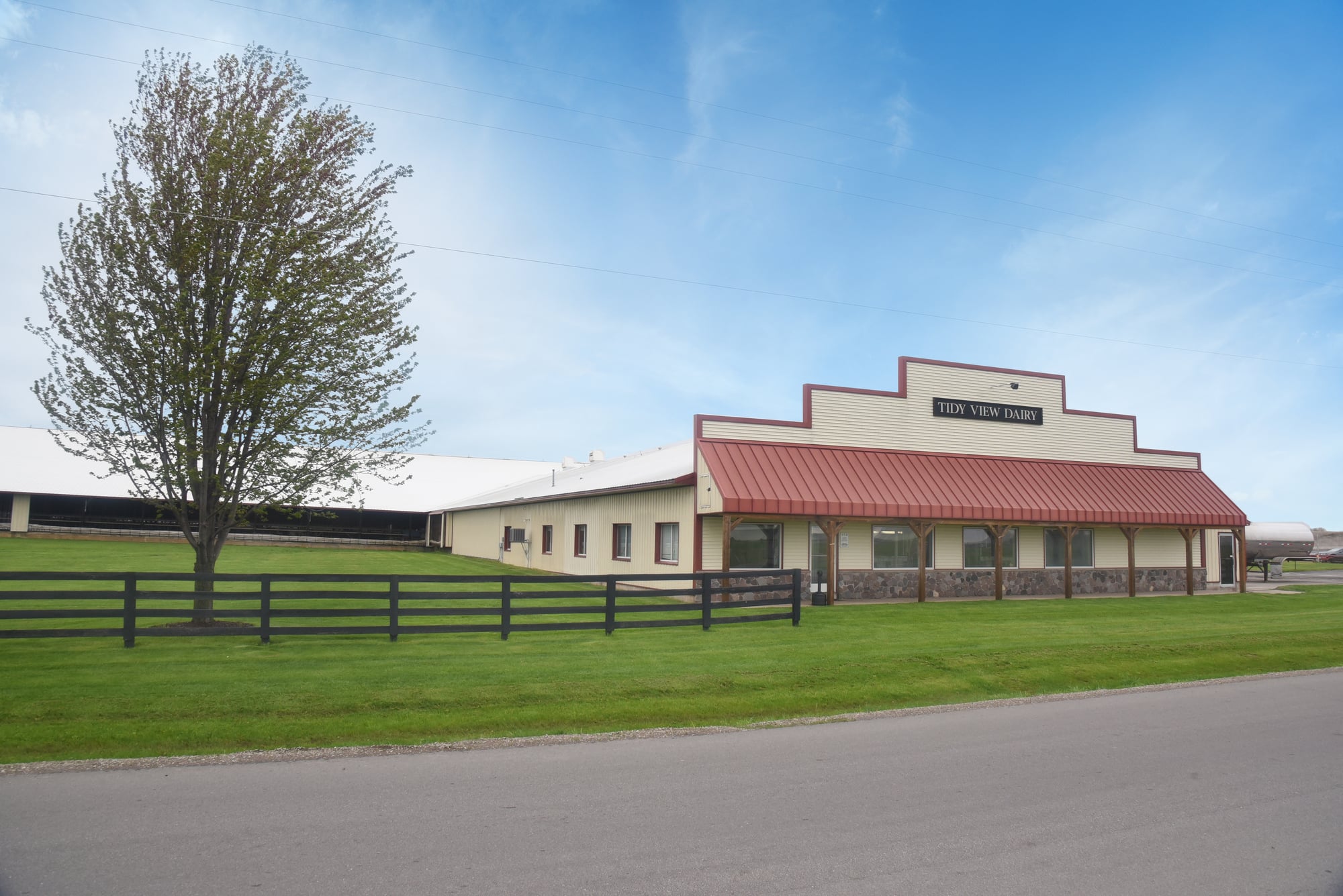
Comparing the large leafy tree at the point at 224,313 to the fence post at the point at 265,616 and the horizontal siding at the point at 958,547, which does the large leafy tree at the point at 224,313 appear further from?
the horizontal siding at the point at 958,547

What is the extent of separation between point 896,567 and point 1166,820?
1857 cm

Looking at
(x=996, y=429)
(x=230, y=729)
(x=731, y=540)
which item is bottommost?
(x=230, y=729)

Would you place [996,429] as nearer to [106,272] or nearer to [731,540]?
[731,540]

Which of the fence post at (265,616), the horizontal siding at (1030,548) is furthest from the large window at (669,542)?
the fence post at (265,616)

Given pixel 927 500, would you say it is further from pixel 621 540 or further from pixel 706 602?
pixel 706 602

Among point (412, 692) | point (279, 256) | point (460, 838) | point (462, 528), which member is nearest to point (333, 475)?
point (279, 256)

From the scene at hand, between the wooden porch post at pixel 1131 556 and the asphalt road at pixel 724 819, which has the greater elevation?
the wooden porch post at pixel 1131 556

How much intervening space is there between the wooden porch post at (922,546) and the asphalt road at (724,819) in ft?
45.3

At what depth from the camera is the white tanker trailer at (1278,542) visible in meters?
44.1

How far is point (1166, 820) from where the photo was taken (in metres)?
6.37

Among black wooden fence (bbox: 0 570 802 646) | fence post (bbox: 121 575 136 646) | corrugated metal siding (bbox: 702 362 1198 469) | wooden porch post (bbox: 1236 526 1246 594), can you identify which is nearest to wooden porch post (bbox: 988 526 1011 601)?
corrugated metal siding (bbox: 702 362 1198 469)

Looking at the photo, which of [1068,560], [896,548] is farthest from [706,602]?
[1068,560]

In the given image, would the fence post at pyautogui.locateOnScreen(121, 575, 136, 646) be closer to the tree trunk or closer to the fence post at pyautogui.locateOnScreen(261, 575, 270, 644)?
the tree trunk

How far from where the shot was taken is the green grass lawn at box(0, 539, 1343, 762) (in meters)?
9.35
